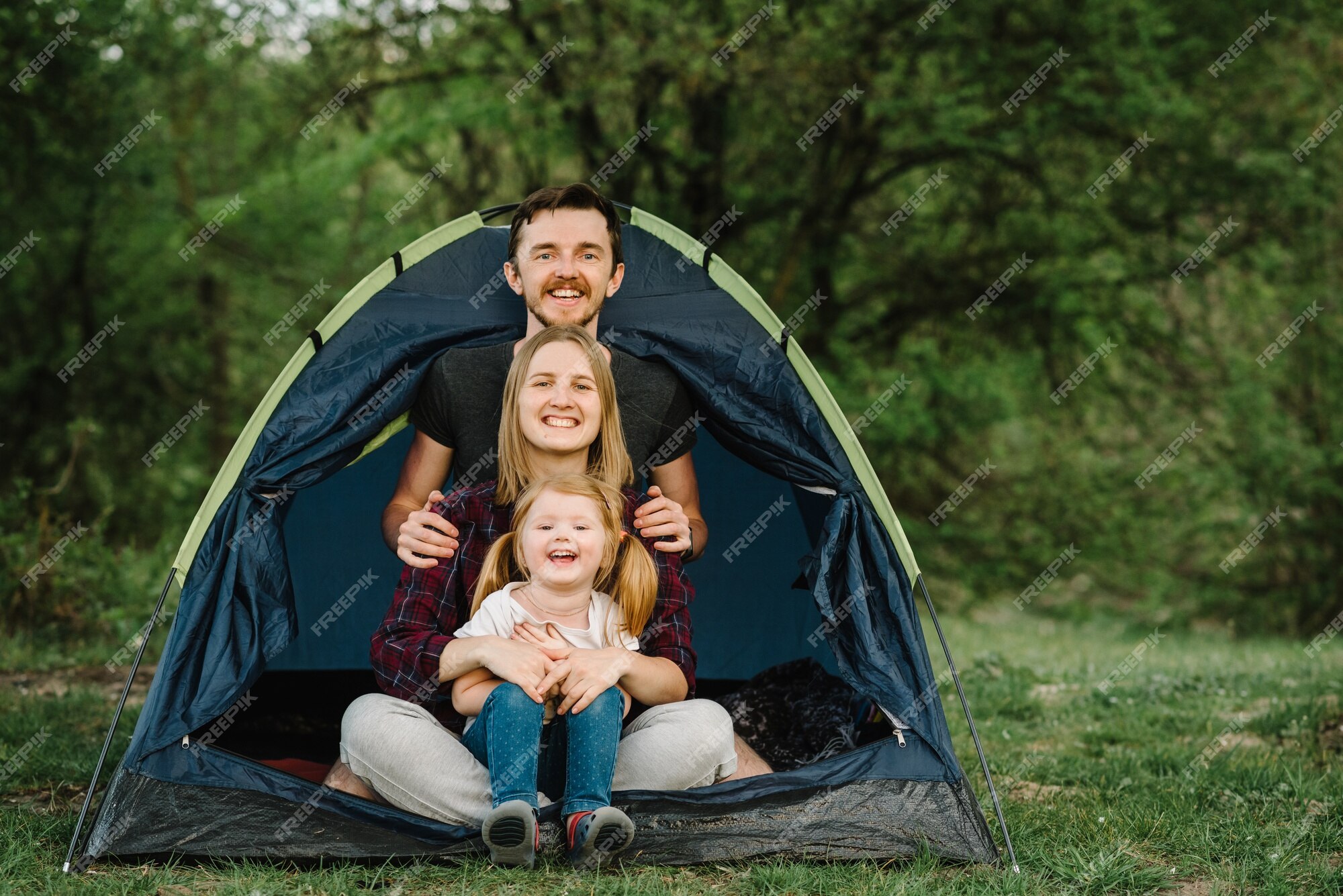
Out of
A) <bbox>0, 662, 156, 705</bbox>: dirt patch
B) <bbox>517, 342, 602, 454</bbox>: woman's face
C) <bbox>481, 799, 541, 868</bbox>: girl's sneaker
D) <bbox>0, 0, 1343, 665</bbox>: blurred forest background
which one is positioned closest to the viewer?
<bbox>481, 799, 541, 868</bbox>: girl's sneaker

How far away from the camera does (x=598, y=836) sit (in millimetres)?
2553

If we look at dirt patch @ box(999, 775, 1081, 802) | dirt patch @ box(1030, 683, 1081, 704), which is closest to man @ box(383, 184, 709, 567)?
dirt patch @ box(999, 775, 1081, 802)

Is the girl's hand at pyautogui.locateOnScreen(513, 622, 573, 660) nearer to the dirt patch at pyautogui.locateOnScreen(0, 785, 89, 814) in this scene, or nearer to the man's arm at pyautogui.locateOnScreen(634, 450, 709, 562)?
the man's arm at pyautogui.locateOnScreen(634, 450, 709, 562)

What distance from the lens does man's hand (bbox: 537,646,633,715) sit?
2666 millimetres

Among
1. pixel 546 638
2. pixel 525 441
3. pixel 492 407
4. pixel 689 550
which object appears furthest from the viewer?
pixel 492 407

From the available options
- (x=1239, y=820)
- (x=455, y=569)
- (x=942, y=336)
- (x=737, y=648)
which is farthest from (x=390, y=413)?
(x=942, y=336)

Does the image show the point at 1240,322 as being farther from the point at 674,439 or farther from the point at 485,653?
the point at 485,653

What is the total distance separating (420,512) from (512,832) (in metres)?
Result: 0.87

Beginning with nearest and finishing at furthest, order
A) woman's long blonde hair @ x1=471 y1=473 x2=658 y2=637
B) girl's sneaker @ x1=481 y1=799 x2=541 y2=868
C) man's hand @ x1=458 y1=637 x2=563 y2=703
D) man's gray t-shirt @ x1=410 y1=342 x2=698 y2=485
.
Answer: girl's sneaker @ x1=481 y1=799 x2=541 y2=868 → man's hand @ x1=458 y1=637 x2=563 y2=703 → woman's long blonde hair @ x1=471 y1=473 x2=658 y2=637 → man's gray t-shirt @ x1=410 y1=342 x2=698 y2=485

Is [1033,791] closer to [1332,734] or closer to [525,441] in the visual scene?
[1332,734]

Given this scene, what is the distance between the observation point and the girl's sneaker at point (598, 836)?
2.52m

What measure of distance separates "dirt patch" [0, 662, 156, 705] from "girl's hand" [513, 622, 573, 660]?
7.57 ft

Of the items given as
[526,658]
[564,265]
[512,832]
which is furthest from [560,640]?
[564,265]

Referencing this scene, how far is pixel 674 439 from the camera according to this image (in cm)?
341
